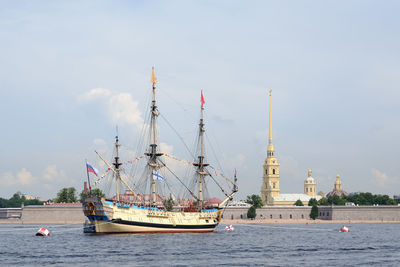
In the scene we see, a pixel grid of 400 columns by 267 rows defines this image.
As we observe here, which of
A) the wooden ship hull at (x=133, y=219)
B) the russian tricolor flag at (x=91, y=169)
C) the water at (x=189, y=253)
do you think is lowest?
the water at (x=189, y=253)

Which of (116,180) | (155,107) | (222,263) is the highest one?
(155,107)

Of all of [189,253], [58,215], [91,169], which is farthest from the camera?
[58,215]

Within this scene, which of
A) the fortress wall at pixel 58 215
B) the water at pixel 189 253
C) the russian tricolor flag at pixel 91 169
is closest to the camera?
the water at pixel 189 253

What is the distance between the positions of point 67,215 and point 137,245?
405 feet

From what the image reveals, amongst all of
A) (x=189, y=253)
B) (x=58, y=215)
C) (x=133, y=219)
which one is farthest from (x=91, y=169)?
(x=58, y=215)

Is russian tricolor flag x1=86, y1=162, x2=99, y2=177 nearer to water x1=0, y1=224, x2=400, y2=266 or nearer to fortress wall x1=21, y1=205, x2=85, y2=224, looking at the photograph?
water x1=0, y1=224, x2=400, y2=266

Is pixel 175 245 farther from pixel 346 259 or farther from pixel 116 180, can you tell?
pixel 116 180

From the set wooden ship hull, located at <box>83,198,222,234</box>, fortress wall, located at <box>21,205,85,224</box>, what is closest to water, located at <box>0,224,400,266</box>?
wooden ship hull, located at <box>83,198,222,234</box>

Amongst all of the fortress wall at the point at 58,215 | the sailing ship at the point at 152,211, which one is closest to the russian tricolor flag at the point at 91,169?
the sailing ship at the point at 152,211

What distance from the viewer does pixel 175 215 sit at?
107m

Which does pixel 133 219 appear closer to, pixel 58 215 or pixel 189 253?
pixel 189 253

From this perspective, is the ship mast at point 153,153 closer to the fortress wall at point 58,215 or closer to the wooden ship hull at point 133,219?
the wooden ship hull at point 133,219

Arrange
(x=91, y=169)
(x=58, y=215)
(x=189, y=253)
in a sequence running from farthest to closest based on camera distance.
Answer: (x=58, y=215) < (x=91, y=169) < (x=189, y=253)

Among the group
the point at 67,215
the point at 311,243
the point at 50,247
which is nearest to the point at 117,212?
the point at 50,247
